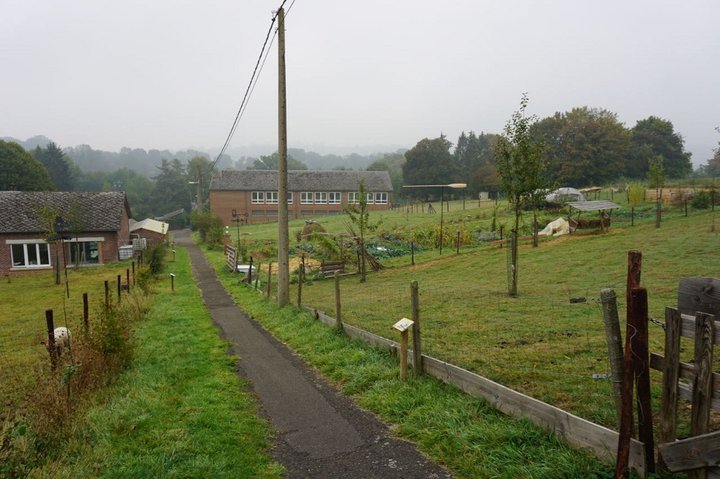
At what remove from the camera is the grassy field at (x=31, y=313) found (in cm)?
958

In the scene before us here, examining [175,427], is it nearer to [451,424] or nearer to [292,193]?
[451,424]

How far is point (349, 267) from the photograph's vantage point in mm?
25672

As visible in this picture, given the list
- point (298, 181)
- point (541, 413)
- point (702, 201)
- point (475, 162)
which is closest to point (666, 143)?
point (475, 162)

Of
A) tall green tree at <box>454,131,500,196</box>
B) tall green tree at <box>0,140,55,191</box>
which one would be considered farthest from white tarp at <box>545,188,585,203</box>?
tall green tree at <box>0,140,55,191</box>

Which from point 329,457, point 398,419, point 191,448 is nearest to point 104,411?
point 191,448

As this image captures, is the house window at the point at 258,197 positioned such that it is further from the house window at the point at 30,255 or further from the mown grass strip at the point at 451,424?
the mown grass strip at the point at 451,424

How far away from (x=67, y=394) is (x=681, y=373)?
23.3 feet

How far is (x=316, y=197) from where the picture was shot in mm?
75000

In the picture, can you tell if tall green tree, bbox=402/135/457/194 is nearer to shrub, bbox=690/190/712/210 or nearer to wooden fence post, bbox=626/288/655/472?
shrub, bbox=690/190/712/210

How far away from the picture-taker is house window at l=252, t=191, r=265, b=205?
7388 centimetres

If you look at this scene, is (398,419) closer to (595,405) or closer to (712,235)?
(595,405)

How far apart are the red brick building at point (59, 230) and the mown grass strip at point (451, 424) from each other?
2974cm

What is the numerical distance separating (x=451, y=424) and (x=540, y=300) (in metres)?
8.14

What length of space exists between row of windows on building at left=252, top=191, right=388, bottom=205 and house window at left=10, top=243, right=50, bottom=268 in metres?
39.2
